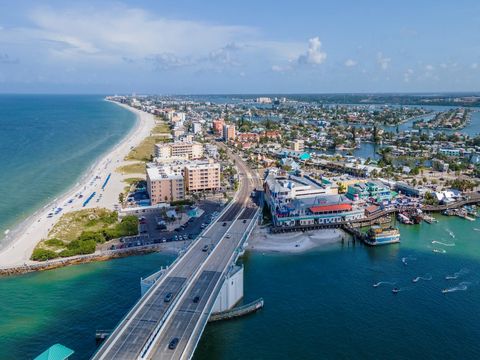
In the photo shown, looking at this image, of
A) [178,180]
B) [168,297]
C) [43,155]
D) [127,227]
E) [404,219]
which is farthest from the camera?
[43,155]

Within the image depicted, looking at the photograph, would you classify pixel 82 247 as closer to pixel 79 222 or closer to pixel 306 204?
pixel 79 222

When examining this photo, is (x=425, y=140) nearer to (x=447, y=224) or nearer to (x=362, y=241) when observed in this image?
(x=447, y=224)

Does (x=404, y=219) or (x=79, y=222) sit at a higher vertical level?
(x=404, y=219)

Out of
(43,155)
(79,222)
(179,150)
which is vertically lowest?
(79,222)

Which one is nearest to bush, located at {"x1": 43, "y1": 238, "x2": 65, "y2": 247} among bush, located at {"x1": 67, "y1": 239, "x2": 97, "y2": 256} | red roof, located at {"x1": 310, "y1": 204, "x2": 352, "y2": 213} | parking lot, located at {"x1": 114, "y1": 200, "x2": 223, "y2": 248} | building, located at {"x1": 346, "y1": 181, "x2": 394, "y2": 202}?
bush, located at {"x1": 67, "y1": 239, "x2": 97, "y2": 256}

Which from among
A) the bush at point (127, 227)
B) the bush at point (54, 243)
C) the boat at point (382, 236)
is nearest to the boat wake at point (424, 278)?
the boat at point (382, 236)

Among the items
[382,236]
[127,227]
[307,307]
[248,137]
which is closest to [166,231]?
[127,227]

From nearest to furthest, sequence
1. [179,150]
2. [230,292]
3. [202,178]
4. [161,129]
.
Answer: [230,292]
[202,178]
[179,150]
[161,129]
